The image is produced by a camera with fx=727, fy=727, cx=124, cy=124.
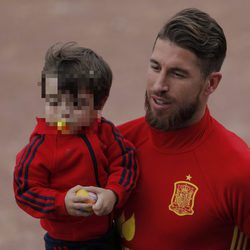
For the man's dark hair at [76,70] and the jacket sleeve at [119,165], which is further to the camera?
the jacket sleeve at [119,165]

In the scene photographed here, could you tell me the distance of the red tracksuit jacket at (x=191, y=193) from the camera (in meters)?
2.48

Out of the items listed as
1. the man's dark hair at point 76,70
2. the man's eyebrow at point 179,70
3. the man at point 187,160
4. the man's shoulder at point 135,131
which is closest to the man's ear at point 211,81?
the man at point 187,160

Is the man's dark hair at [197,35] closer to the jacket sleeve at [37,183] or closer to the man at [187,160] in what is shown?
the man at [187,160]

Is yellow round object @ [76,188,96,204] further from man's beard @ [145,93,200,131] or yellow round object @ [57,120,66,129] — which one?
man's beard @ [145,93,200,131]

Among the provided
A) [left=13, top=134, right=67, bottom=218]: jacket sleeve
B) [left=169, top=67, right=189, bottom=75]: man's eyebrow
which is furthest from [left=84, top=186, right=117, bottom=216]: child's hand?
[left=169, top=67, right=189, bottom=75]: man's eyebrow

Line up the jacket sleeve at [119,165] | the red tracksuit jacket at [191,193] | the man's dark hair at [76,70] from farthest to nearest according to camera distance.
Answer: the red tracksuit jacket at [191,193]
the jacket sleeve at [119,165]
the man's dark hair at [76,70]

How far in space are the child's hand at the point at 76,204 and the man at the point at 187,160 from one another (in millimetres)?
404

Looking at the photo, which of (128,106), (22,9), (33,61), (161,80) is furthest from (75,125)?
(22,9)

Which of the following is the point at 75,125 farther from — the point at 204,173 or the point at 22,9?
the point at 22,9

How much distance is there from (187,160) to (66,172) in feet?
1.55

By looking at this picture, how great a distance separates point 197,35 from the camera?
2422 mm

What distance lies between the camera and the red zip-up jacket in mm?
2299

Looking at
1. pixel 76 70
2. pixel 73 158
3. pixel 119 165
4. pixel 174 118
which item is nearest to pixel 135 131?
pixel 174 118

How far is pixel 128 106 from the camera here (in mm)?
8180
